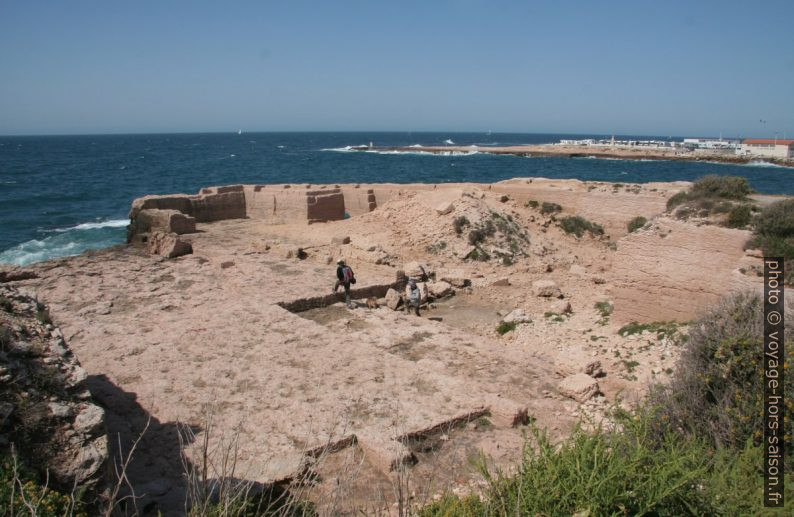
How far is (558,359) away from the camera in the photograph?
871cm

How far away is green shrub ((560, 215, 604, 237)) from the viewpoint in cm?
1950

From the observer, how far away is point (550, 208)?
2064 cm

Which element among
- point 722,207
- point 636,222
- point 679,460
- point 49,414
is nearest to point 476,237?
point 636,222

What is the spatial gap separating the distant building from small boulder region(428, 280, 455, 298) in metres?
83.9

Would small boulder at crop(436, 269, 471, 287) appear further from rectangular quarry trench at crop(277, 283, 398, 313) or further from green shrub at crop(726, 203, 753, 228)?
green shrub at crop(726, 203, 753, 228)

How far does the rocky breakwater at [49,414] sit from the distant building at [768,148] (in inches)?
3671

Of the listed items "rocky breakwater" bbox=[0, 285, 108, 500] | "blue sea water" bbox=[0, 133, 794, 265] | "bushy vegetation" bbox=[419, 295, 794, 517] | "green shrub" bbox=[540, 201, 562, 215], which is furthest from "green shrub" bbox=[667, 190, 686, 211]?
"blue sea water" bbox=[0, 133, 794, 265]

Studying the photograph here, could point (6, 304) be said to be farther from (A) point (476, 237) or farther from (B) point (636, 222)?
(B) point (636, 222)

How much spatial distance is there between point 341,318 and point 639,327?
5.59 m

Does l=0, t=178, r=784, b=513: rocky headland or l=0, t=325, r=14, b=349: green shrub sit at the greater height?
l=0, t=325, r=14, b=349: green shrub

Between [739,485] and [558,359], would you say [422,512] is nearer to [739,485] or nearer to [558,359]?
[739,485]

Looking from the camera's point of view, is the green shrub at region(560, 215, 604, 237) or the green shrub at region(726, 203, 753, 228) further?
the green shrub at region(560, 215, 604, 237)

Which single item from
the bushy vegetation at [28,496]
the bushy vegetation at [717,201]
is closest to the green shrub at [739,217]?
the bushy vegetation at [717,201]

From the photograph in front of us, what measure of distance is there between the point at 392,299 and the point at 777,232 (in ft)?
23.9
